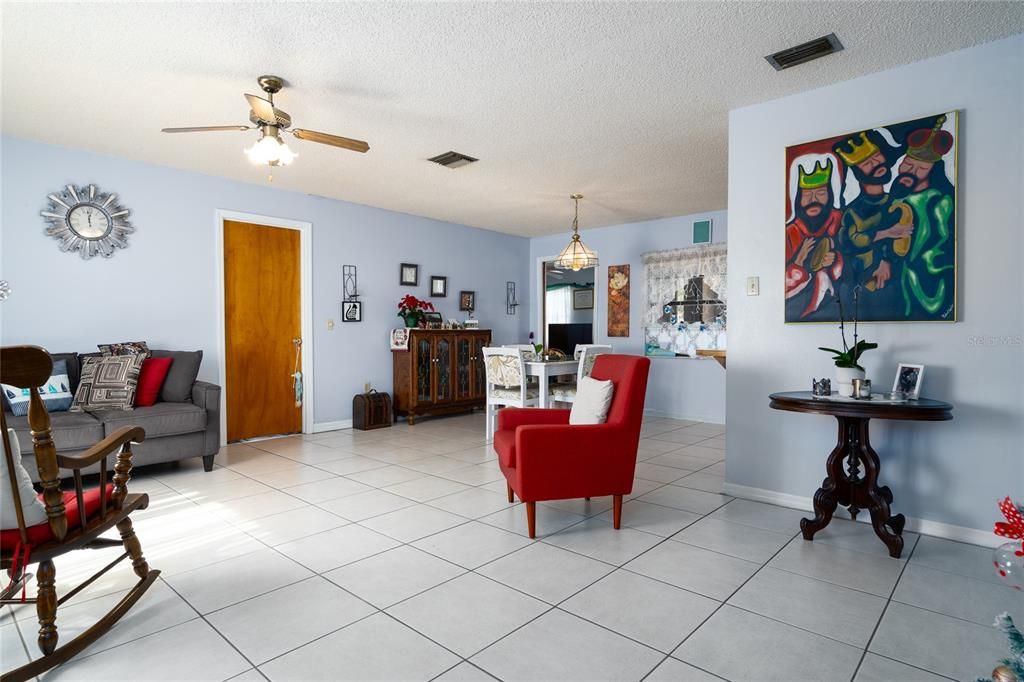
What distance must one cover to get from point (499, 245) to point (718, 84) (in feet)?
15.5

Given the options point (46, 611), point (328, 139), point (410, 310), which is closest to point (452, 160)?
point (328, 139)

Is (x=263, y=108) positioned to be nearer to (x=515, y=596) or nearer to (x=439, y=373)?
(x=515, y=596)

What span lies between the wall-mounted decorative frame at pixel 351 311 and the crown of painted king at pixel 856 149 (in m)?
4.54

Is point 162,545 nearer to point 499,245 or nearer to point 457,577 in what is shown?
point 457,577

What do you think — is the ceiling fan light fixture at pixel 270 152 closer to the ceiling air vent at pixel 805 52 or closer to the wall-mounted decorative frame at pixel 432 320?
the ceiling air vent at pixel 805 52

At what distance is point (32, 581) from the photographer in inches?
90.6

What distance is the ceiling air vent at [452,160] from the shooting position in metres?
4.26

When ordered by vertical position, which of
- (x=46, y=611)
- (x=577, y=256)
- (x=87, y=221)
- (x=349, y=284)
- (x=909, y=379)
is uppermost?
(x=87, y=221)

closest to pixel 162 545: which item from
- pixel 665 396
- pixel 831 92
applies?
pixel 831 92

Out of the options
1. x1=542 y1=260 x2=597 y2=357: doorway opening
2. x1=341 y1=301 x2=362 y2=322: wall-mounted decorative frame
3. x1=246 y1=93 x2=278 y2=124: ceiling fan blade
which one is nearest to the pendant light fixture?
x1=542 y1=260 x2=597 y2=357: doorway opening

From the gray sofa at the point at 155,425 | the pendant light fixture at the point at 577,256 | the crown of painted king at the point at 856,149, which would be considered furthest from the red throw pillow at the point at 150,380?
the crown of painted king at the point at 856,149

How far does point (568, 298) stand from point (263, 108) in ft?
18.0

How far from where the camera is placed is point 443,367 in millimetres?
6363

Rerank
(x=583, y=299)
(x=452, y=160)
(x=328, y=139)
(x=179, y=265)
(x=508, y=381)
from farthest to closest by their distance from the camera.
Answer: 1. (x=583, y=299)
2. (x=508, y=381)
3. (x=179, y=265)
4. (x=452, y=160)
5. (x=328, y=139)
